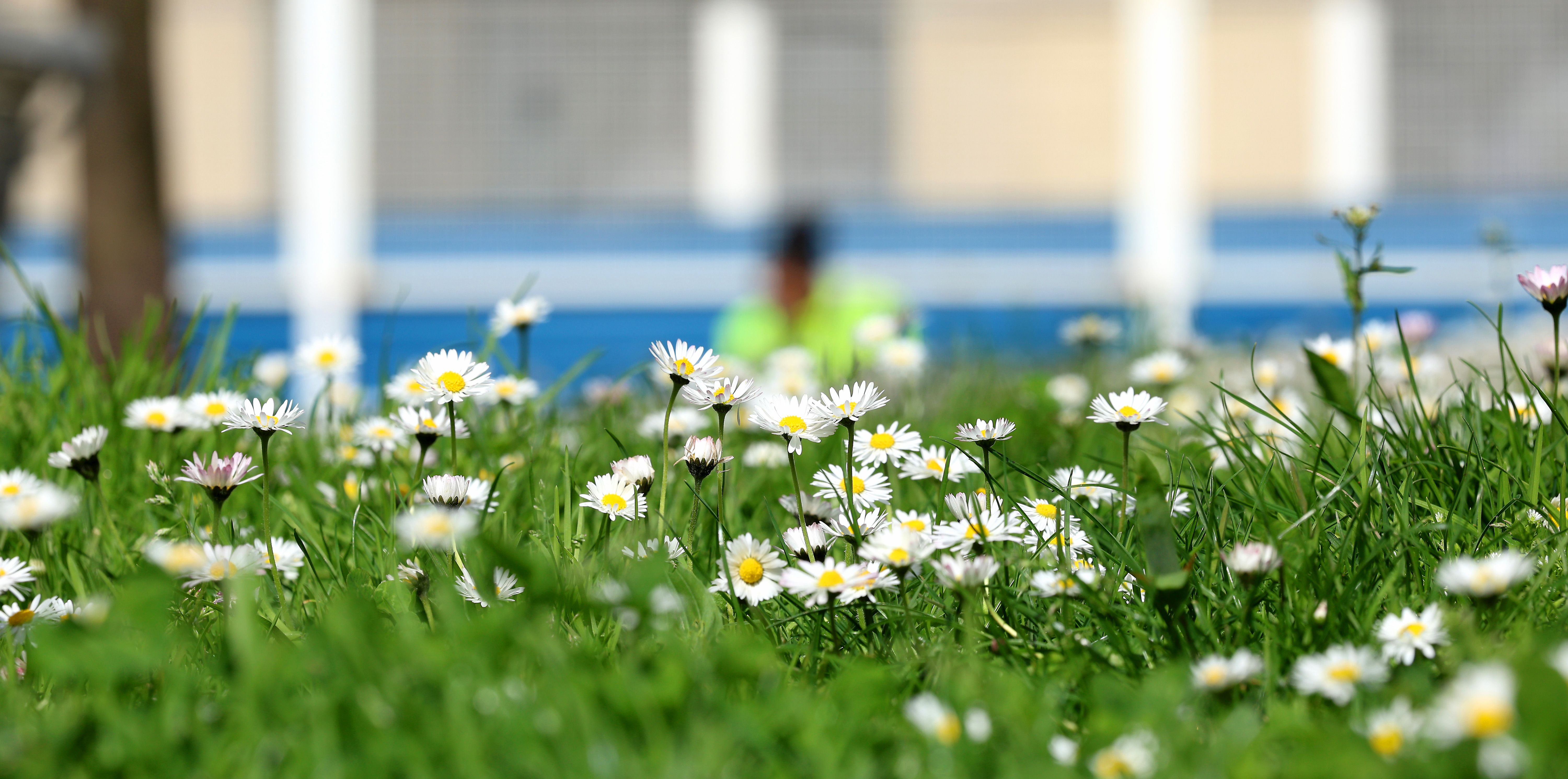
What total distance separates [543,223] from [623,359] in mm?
9089

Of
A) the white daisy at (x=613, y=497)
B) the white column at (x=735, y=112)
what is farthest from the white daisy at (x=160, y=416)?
the white column at (x=735, y=112)

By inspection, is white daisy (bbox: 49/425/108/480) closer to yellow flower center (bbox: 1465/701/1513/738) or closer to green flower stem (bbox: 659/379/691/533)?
green flower stem (bbox: 659/379/691/533)

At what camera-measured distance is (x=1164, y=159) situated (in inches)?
504

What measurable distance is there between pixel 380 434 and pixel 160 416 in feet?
0.98

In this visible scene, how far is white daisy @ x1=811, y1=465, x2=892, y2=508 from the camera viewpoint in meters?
1.48

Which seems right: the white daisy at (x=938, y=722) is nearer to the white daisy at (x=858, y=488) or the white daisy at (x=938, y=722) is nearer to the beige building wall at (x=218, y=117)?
the white daisy at (x=858, y=488)

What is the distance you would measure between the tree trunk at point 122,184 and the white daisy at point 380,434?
15.9 feet

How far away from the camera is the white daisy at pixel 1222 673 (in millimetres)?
1044

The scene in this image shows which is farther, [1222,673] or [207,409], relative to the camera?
[207,409]

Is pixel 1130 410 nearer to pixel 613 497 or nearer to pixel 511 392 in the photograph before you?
pixel 613 497

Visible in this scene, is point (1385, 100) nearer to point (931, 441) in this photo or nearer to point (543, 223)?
point (543, 223)

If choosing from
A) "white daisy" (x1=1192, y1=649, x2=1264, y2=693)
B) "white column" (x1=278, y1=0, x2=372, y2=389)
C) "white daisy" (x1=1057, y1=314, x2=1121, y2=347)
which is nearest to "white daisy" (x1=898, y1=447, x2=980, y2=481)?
"white daisy" (x1=1192, y1=649, x2=1264, y2=693)

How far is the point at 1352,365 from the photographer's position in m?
1.94

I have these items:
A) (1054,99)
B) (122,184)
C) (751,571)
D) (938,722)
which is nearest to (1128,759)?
(938,722)
